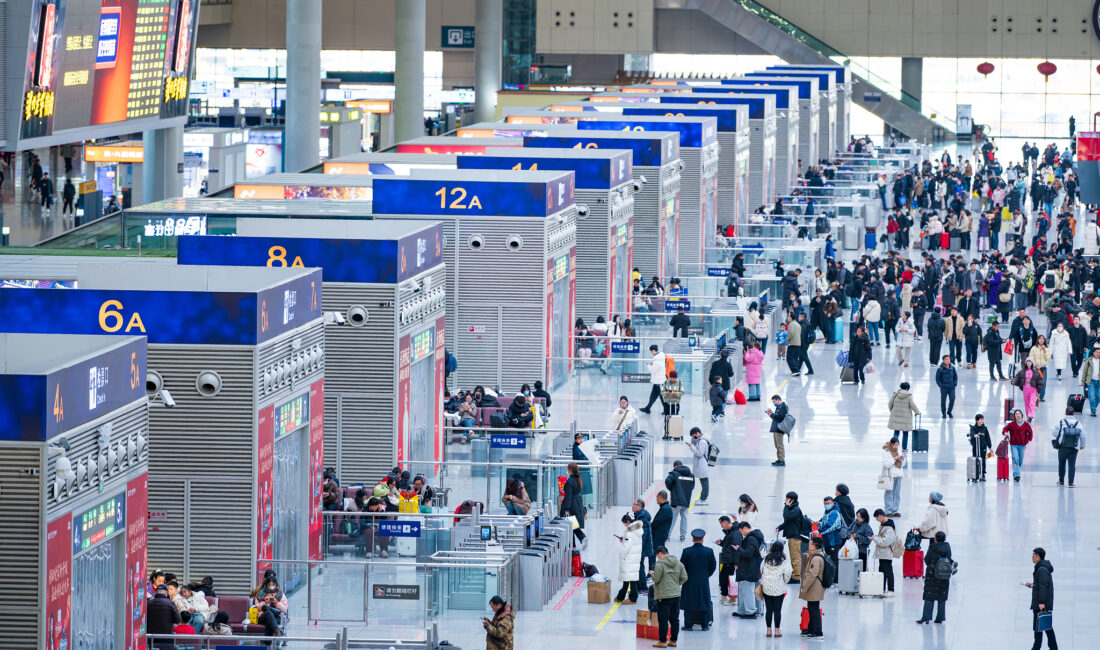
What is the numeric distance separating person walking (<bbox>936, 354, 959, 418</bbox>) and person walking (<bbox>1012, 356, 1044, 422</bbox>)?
1172 mm

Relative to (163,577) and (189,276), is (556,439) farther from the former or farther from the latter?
(163,577)

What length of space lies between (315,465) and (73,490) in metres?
6.61

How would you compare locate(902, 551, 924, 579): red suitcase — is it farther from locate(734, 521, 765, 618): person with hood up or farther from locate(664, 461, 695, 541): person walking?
locate(664, 461, 695, 541): person walking

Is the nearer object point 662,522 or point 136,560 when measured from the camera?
point 136,560

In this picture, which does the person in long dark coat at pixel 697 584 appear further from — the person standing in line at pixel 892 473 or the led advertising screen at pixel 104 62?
the led advertising screen at pixel 104 62

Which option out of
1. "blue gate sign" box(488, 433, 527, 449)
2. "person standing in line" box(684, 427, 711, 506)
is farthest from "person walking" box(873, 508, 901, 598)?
"blue gate sign" box(488, 433, 527, 449)

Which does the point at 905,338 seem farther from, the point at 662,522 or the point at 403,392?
the point at 662,522

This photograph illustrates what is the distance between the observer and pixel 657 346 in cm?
3319

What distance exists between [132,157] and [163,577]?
1116 inches

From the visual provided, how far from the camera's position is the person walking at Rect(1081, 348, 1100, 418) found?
31.8 meters

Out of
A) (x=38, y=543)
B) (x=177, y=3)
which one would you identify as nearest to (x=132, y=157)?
(x=177, y=3)

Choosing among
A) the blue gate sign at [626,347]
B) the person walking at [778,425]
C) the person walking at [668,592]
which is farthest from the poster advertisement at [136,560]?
the blue gate sign at [626,347]

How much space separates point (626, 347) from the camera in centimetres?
3381

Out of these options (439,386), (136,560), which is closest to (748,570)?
(136,560)
